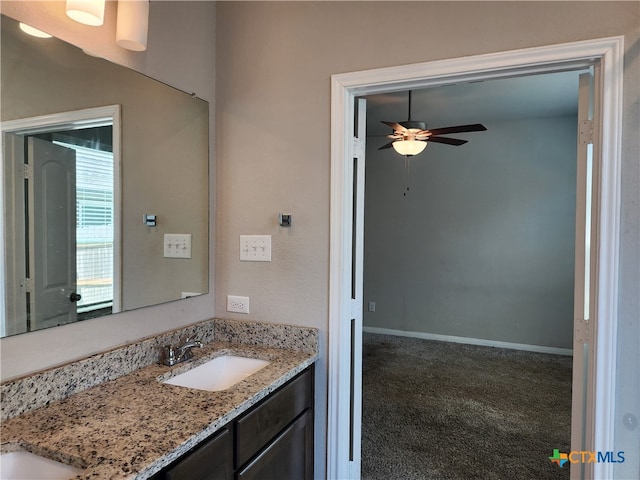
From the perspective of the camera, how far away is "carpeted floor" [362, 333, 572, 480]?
2273mm

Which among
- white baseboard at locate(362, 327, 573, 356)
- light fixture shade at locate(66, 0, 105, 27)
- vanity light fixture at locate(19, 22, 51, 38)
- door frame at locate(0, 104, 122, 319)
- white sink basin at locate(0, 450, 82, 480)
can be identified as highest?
→ light fixture shade at locate(66, 0, 105, 27)

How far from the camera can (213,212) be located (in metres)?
1.97

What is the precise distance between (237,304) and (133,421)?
2.84 feet

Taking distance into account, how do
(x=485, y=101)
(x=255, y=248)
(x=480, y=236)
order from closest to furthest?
(x=255, y=248)
(x=485, y=101)
(x=480, y=236)

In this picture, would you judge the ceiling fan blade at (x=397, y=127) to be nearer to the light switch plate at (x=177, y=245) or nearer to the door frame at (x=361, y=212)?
the door frame at (x=361, y=212)

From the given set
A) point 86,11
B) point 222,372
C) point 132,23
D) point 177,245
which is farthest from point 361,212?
point 86,11

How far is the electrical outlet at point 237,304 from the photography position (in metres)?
1.93

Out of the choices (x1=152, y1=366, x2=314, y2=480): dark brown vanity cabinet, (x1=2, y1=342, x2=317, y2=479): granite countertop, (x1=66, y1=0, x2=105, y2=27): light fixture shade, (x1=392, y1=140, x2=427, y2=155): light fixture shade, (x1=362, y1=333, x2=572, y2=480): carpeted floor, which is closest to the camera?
(x1=2, y1=342, x2=317, y2=479): granite countertop

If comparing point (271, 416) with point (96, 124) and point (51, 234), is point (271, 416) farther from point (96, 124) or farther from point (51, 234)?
point (96, 124)

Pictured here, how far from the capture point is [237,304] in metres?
1.94

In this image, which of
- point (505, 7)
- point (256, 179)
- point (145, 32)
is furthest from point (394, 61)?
point (145, 32)

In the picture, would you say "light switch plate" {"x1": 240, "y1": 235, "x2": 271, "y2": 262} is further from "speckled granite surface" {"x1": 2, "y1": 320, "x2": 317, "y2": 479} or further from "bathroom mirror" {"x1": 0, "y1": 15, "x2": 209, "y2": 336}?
"speckled granite surface" {"x1": 2, "y1": 320, "x2": 317, "y2": 479}

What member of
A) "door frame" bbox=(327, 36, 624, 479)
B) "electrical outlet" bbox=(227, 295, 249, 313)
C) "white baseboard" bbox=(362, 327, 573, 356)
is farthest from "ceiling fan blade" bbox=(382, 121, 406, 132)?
"white baseboard" bbox=(362, 327, 573, 356)

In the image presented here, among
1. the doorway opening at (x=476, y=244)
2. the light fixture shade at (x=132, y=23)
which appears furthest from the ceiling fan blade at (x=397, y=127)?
the light fixture shade at (x=132, y=23)
